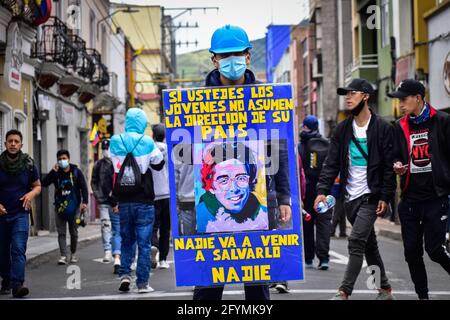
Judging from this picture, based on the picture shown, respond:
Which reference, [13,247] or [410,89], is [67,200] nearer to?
[13,247]

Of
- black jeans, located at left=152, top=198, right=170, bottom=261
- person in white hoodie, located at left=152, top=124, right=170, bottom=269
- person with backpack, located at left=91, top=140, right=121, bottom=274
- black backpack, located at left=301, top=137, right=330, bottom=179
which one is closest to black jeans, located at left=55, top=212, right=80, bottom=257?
person with backpack, located at left=91, top=140, right=121, bottom=274

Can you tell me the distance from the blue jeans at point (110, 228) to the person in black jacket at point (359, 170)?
211 inches

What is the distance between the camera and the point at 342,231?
20.3 metres

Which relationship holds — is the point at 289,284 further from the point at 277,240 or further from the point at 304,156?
the point at 277,240

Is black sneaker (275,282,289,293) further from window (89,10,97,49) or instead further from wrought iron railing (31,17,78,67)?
window (89,10,97,49)

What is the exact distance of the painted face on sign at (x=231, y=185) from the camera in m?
5.99

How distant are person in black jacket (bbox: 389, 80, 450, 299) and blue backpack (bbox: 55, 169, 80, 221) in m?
7.46

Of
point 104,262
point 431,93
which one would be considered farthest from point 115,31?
point 104,262

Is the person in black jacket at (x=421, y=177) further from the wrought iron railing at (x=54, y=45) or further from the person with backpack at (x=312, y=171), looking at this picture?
the wrought iron railing at (x=54, y=45)

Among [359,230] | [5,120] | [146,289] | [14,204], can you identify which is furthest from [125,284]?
[5,120]

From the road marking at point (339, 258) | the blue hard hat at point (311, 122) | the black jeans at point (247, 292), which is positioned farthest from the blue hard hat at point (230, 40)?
the road marking at point (339, 258)

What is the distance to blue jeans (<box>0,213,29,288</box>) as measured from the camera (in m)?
10.6

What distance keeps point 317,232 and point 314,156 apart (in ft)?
3.36

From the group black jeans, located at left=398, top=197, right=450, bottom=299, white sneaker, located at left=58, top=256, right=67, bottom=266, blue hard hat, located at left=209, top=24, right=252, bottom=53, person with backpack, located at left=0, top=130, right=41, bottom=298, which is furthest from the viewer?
white sneaker, located at left=58, top=256, right=67, bottom=266
